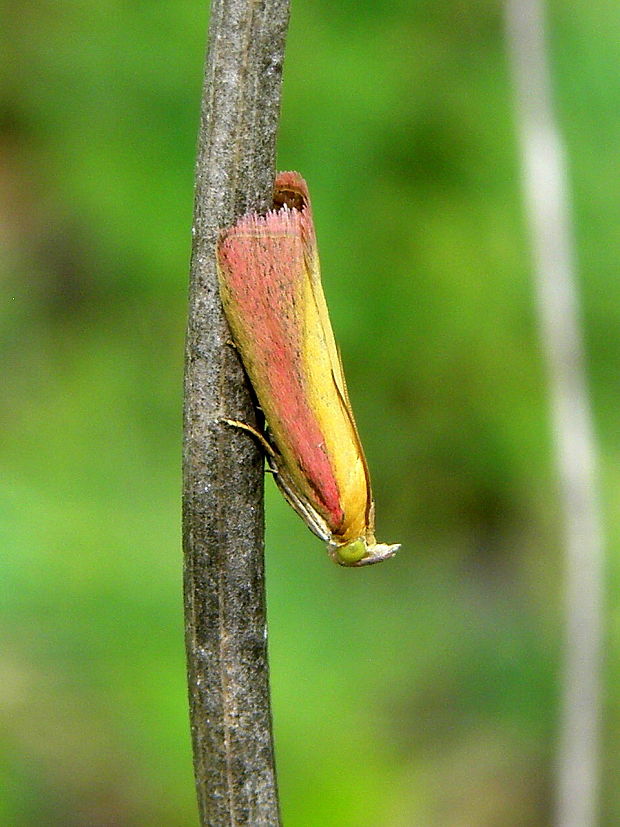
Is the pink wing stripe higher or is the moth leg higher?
the pink wing stripe

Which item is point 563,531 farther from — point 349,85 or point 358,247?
point 349,85

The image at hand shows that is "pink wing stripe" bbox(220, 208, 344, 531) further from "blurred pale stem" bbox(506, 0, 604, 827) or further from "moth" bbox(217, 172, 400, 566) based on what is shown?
"blurred pale stem" bbox(506, 0, 604, 827)

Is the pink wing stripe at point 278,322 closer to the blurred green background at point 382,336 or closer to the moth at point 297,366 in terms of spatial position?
the moth at point 297,366

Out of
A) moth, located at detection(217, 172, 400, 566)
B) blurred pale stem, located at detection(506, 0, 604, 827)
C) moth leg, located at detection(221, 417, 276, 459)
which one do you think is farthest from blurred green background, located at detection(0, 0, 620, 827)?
moth leg, located at detection(221, 417, 276, 459)

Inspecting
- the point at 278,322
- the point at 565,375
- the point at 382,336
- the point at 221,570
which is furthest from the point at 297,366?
the point at 382,336

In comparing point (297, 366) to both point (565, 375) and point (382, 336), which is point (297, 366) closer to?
point (565, 375)
